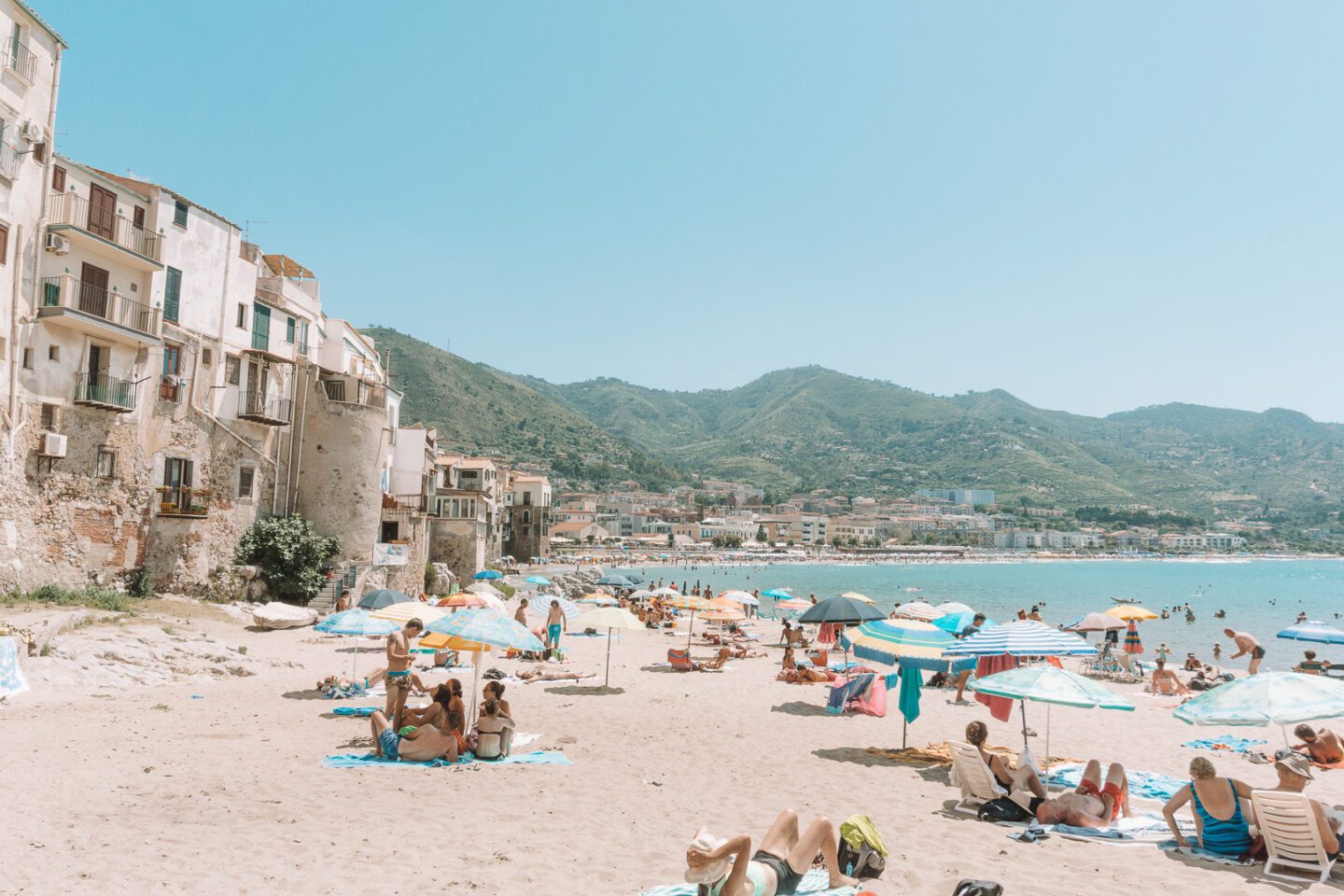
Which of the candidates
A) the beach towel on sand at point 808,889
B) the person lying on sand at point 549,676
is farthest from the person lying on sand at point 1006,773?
the person lying on sand at point 549,676

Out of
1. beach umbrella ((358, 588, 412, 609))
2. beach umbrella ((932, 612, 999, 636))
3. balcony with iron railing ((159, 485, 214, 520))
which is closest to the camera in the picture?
beach umbrella ((932, 612, 999, 636))

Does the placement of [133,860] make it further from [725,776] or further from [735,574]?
[735,574]

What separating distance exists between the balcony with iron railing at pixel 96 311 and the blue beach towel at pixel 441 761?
16.1 metres

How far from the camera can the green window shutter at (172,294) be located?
23312 mm

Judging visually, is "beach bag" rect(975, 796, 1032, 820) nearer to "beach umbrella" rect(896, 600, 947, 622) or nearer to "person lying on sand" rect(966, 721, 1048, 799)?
"person lying on sand" rect(966, 721, 1048, 799)

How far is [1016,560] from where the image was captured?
509 ft

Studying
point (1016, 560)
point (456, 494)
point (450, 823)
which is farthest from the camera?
point (1016, 560)

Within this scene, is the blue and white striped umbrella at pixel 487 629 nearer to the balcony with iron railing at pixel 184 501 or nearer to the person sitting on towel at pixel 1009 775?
the person sitting on towel at pixel 1009 775

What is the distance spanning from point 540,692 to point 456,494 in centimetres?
3796

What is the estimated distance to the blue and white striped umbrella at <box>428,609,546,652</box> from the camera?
1077cm

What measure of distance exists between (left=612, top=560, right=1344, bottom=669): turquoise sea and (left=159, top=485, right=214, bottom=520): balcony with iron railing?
34459 millimetres

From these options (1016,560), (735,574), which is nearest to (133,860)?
(735,574)

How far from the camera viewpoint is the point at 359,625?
45.1 ft

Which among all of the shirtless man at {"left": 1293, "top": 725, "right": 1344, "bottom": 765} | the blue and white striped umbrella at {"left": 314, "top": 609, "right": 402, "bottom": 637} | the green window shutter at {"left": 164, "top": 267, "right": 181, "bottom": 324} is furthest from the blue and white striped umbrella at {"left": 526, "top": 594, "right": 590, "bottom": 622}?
the shirtless man at {"left": 1293, "top": 725, "right": 1344, "bottom": 765}
